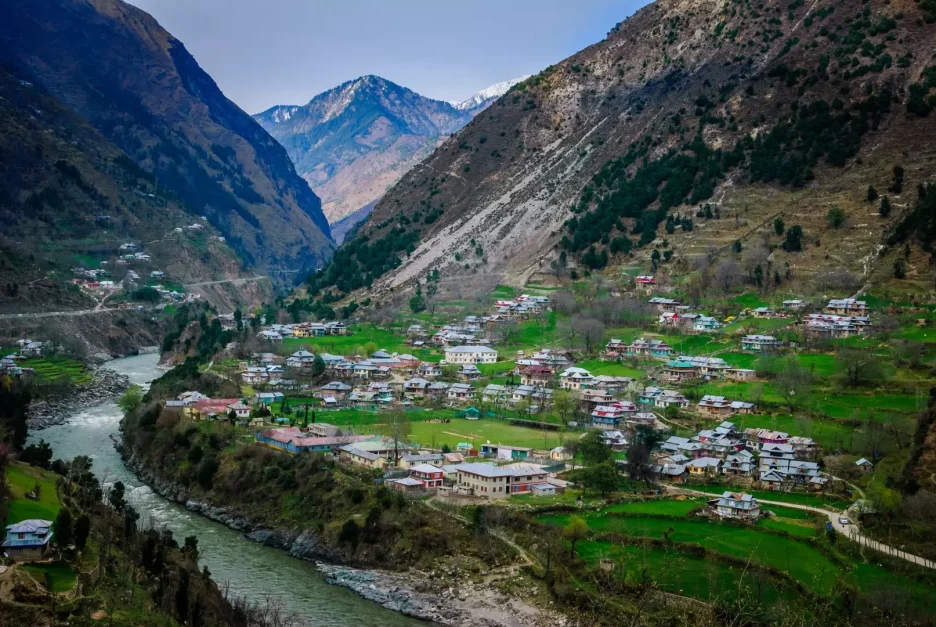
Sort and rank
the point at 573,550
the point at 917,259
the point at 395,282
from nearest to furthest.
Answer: the point at 573,550
the point at 917,259
the point at 395,282

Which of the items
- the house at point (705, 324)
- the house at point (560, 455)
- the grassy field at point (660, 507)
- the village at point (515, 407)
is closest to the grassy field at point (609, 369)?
the village at point (515, 407)

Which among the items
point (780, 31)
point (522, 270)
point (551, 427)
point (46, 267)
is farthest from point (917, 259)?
point (46, 267)

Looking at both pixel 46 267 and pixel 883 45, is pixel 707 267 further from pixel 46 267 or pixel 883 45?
pixel 46 267

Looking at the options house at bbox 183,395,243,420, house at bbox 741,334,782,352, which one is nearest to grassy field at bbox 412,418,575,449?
house at bbox 183,395,243,420

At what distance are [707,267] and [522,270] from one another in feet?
72.8

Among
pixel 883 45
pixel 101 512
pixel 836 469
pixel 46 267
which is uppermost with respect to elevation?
pixel 883 45

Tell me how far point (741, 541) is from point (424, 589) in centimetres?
1121

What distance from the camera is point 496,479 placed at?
41.6 meters

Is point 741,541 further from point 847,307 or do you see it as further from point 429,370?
point 429,370

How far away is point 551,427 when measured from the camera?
175ft

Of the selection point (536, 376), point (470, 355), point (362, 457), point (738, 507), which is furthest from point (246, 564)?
point (470, 355)

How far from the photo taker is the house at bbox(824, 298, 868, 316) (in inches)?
2498

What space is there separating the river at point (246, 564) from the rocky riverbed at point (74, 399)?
5808 mm

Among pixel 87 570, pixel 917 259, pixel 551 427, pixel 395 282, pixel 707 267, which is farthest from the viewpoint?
pixel 395 282
